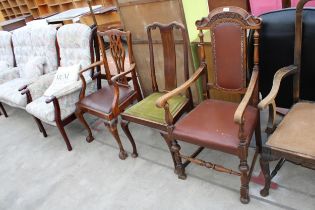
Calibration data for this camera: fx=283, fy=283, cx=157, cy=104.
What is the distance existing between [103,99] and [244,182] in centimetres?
142

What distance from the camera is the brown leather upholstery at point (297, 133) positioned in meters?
1.45

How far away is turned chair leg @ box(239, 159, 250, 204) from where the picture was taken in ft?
5.46

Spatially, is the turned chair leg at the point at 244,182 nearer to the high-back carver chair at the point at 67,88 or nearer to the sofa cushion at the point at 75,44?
the high-back carver chair at the point at 67,88

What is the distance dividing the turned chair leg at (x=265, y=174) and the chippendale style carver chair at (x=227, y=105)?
88mm

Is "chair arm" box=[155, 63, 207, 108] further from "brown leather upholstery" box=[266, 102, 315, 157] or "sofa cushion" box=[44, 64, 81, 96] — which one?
"sofa cushion" box=[44, 64, 81, 96]

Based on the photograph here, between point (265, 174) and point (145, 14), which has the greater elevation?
point (145, 14)

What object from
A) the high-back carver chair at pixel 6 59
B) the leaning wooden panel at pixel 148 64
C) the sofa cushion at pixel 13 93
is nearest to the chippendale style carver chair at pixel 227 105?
the leaning wooden panel at pixel 148 64

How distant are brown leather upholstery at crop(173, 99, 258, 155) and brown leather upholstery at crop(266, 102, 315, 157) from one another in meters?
0.17

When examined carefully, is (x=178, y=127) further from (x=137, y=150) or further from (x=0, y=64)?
(x=0, y=64)

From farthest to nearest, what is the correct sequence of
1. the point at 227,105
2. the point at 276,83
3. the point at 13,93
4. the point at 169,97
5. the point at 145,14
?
the point at 13,93 < the point at 145,14 < the point at 227,105 < the point at 169,97 < the point at 276,83

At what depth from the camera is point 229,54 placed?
1904mm

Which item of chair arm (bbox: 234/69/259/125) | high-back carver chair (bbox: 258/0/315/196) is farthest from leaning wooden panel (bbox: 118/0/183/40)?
high-back carver chair (bbox: 258/0/315/196)

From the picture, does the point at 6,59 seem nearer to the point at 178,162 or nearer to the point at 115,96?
the point at 115,96

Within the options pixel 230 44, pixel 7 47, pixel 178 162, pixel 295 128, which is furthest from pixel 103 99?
pixel 7 47
